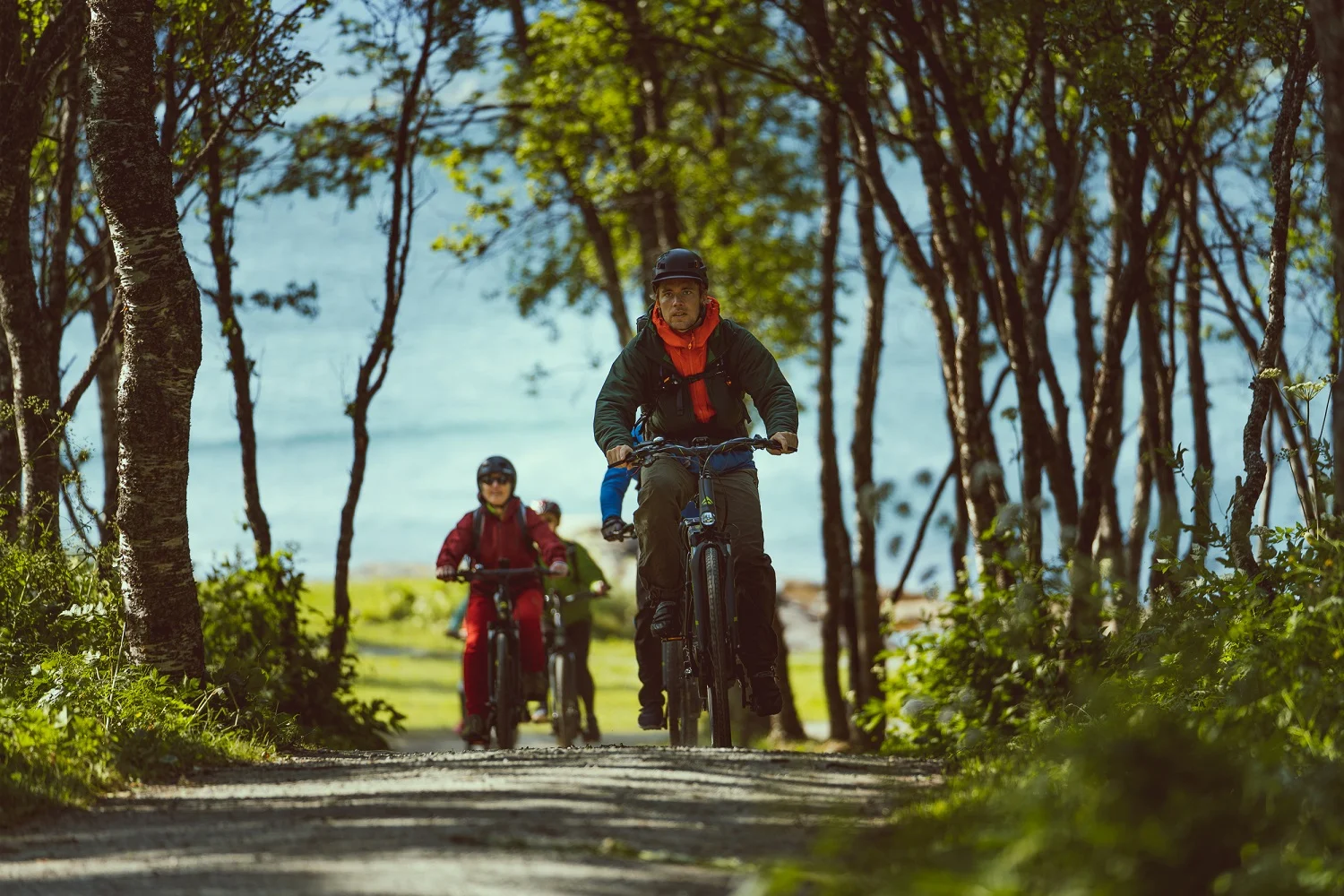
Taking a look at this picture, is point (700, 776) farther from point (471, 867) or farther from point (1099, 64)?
point (1099, 64)

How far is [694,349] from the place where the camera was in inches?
304

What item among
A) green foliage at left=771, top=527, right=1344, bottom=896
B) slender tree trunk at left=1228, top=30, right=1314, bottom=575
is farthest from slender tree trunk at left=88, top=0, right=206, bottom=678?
slender tree trunk at left=1228, top=30, right=1314, bottom=575

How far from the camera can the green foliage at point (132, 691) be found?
586 cm

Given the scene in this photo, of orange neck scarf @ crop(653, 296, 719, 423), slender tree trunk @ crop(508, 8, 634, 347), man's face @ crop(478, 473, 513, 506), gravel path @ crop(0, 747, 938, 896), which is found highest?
slender tree trunk @ crop(508, 8, 634, 347)

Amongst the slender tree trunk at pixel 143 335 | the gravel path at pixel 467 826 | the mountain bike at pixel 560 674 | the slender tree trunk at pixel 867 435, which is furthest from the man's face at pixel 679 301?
the slender tree trunk at pixel 867 435

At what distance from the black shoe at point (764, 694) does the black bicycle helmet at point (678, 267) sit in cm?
191

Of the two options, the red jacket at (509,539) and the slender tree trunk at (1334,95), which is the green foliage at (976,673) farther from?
the slender tree trunk at (1334,95)

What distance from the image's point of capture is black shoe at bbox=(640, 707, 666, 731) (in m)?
8.59

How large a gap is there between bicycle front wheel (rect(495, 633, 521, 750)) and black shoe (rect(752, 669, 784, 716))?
138 inches

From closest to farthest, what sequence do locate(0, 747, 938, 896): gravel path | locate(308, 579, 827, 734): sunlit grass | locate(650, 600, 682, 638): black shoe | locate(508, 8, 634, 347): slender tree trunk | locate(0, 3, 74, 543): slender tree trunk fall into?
locate(0, 747, 938, 896): gravel path < locate(650, 600, 682, 638): black shoe < locate(0, 3, 74, 543): slender tree trunk < locate(508, 8, 634, 347): slender tree trunk < locate(308, 579, 827, 734): sunlit grass

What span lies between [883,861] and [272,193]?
16.0 metres

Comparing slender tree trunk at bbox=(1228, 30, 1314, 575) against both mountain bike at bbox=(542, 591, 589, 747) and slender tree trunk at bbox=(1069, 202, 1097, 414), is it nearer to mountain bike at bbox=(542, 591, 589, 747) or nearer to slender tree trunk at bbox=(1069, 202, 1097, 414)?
mountain bike at bbox=(542, 591, 589, 747)

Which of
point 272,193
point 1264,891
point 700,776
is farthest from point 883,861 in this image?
point 272,193

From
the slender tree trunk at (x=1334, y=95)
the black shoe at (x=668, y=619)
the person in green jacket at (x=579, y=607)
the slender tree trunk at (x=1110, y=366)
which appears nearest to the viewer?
the slender tree trunk at (x=1334, y=95)
